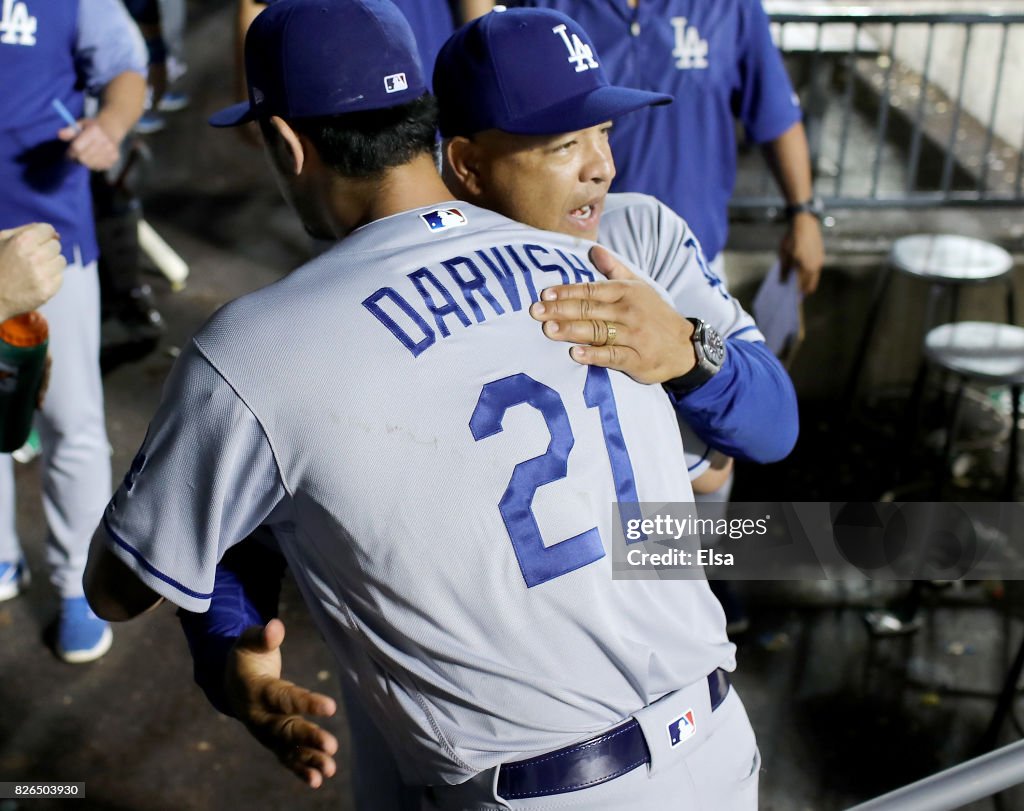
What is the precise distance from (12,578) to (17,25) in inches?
78.3

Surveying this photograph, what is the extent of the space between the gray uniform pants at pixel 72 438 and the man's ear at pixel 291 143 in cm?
217

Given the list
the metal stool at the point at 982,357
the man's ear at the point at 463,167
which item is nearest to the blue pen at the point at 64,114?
the man's ear at the point at 463,167

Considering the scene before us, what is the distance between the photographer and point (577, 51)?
7.19 feet

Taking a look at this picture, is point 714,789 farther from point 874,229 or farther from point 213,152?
point 213,152

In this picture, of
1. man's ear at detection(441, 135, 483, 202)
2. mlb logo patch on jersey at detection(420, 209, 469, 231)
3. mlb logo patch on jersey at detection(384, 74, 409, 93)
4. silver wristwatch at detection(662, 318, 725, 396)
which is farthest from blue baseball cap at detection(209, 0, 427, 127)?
silver wristwatch at detection(662, 318, 725, 396)

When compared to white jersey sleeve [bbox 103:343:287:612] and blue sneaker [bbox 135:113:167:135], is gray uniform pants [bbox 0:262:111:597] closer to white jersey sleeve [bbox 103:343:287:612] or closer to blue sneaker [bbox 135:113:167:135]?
white jersey sleeve [bbox 103:343:287:612]

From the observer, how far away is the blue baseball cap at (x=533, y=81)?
7.03 feet

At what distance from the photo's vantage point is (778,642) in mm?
4250

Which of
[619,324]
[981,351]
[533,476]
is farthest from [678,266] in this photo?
[981,351]

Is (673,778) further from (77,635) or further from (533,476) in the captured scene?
(77,635)

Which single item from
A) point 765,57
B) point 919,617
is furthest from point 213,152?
point 919,617

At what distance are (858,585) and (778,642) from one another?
1.68 feet

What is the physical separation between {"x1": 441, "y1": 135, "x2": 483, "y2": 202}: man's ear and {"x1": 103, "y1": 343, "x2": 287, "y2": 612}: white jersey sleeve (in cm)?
81

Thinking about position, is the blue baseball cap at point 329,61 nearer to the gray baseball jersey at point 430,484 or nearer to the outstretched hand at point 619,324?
the gray baseball jersey at point 430,484
